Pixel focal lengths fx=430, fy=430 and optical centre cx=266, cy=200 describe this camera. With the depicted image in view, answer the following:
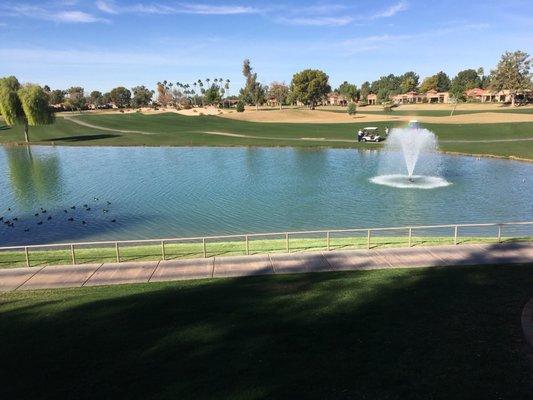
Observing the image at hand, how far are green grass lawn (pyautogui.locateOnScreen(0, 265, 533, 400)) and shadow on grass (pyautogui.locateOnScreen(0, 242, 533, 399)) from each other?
0.03m

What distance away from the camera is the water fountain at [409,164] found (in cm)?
3850

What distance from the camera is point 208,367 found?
898 centimetres

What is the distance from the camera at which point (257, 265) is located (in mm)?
17359

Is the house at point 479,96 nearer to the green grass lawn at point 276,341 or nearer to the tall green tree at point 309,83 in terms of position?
the tall green tree at point 309,83

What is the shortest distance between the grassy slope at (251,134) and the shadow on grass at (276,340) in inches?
1948

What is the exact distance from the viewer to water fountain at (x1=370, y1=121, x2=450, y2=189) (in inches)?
1516

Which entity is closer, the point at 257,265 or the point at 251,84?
the point at 257,265

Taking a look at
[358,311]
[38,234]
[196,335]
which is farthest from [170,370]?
[38,234]

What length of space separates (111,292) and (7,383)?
5.84 m

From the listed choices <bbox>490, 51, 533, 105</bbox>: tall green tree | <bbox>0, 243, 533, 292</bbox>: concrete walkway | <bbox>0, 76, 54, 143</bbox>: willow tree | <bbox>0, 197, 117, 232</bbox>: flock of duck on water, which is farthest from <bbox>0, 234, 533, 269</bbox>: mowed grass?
<bbox>490, 51, 533, 105</bbox>: tall green tree

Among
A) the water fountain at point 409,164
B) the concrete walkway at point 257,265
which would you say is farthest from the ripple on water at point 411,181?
the concrete walkway at point 257,265

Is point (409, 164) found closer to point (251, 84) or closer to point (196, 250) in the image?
point (196, 250)

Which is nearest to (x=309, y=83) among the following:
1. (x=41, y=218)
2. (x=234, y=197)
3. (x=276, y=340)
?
(x=234, y=197)

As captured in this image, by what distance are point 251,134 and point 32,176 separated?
169 feet
